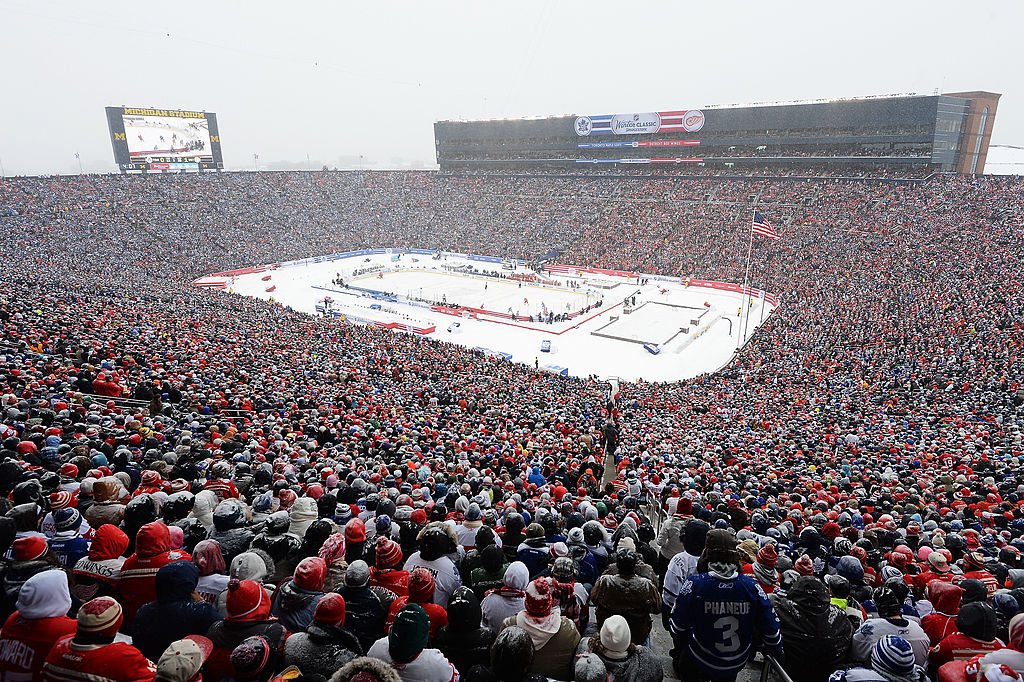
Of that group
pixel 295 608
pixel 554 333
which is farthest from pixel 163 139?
pixel 295 608

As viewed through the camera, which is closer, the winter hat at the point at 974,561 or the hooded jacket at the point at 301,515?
the winter hat at the point at 974,561

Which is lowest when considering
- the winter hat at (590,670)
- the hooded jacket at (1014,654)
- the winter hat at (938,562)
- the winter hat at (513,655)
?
the winter hat at (938,562)

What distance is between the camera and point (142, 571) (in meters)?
4.56

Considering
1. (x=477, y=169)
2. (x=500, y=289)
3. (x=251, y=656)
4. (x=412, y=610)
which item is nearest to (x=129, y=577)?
(x=251, y=656)

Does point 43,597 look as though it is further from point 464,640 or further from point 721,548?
point 721,548

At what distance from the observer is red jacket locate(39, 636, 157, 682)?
3074 millimetres


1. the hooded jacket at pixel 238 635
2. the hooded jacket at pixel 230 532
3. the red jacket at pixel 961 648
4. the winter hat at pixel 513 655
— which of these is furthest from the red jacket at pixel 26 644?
the red jacket at pixel 961 648

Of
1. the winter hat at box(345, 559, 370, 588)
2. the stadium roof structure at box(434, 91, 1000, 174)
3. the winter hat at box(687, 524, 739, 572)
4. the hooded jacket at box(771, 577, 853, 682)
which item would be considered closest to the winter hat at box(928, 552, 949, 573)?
the hooded jacket at box(771, 577, 853, 682)

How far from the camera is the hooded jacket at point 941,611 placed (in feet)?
15.3

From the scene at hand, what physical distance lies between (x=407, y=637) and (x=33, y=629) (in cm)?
233

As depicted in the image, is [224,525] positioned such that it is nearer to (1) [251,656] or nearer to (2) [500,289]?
(1) [251,656]

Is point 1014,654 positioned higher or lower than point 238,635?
lower

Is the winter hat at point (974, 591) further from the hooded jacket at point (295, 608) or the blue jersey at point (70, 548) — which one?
the blue jersey at point (70, 548)

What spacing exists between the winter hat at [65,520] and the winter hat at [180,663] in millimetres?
3113
